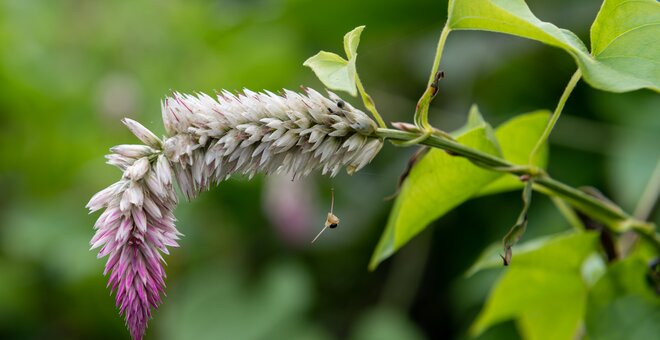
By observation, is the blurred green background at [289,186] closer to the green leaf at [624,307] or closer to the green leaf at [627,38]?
the green leaf at [624,307]

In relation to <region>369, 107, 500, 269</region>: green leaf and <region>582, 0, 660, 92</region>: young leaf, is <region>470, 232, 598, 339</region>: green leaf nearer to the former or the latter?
<region>369, 107, 500, 269</region>: green leaf

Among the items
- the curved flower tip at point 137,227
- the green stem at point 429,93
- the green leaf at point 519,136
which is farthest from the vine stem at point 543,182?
the curved flower tip at point 137,227

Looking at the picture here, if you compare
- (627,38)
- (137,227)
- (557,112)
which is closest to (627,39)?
(627,38)

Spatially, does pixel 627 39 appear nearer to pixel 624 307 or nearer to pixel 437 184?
pixel 437 184

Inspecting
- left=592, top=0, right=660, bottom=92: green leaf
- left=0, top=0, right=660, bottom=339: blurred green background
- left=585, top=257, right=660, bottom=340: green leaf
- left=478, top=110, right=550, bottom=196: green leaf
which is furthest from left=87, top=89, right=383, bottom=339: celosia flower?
left=0, top=0, right=660, bottom=339: blurred green background

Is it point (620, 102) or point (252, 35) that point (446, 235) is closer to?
point (620, 102)
